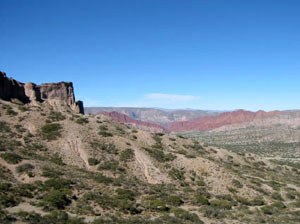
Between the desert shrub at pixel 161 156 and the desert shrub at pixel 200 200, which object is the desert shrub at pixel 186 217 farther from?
the desert shrub at pixel 161 156

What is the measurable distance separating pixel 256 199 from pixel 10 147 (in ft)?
89.5

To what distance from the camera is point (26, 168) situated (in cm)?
2383

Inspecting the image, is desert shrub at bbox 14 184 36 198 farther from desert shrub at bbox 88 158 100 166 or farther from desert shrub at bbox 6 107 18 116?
desert shrub at bbox 6 107 18 116

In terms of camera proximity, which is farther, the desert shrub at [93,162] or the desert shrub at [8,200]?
the desert shrub at [93,162]

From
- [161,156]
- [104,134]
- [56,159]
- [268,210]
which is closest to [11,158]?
[56,159]

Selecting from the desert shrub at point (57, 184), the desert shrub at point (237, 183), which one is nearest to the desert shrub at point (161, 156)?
the desert shrub at point (237, 183)

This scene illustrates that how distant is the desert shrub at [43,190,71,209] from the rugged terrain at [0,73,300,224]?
73 mm

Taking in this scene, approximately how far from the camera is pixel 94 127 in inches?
1658

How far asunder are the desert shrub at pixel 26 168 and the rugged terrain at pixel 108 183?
95 mm

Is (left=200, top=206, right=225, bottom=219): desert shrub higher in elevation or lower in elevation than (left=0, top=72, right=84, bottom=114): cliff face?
lower

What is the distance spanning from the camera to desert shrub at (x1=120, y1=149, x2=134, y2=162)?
33.1m

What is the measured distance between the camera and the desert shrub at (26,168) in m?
23.2

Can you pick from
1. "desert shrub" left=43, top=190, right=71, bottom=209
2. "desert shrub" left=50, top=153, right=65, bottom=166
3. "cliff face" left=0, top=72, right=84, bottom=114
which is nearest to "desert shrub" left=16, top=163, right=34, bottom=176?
"desert shrub" left=50, top=153, right=65, bottom=166

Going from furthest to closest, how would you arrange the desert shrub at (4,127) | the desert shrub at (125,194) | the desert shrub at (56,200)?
the desert shrub at (4,127) → the desert shrub at (125,194) → the desert shrub at (56,200)
